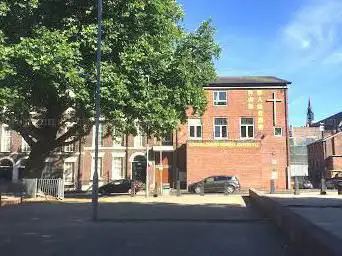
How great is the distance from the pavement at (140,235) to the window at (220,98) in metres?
37.5

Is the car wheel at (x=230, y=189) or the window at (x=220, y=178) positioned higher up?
the window at (x=220, y=178)

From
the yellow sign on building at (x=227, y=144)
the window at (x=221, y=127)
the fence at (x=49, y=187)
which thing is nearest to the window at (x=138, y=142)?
the yellow sign on building at (x=227, y=144)

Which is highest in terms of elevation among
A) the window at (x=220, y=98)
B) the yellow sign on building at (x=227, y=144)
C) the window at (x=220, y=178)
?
the window at (x=220, y=98)

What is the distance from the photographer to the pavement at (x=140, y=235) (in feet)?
43.9

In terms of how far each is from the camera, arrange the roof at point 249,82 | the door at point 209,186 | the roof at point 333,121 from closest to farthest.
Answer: the door at point 209,186
the roof at point 249,82
the roof at point 333,121

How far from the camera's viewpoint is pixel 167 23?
1378 inches

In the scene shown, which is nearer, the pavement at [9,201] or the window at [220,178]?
the pavement at [9,201]

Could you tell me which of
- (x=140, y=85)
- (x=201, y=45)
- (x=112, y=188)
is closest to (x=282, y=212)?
(x=140, y=85)

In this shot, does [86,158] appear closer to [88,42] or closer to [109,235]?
[88,42]

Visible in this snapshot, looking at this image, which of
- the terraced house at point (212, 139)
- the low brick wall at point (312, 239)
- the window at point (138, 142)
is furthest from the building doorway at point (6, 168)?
the low brick wall at point (312, 239)

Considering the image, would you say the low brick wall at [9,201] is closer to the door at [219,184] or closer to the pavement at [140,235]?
the pavement at [140,235]

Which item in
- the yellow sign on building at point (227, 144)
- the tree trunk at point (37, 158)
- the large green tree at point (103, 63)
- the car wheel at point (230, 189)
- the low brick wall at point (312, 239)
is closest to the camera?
the low brick wall at point (312, 239)

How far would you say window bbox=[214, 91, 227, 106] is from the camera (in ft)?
201

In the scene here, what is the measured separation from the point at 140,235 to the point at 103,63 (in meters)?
17.8
